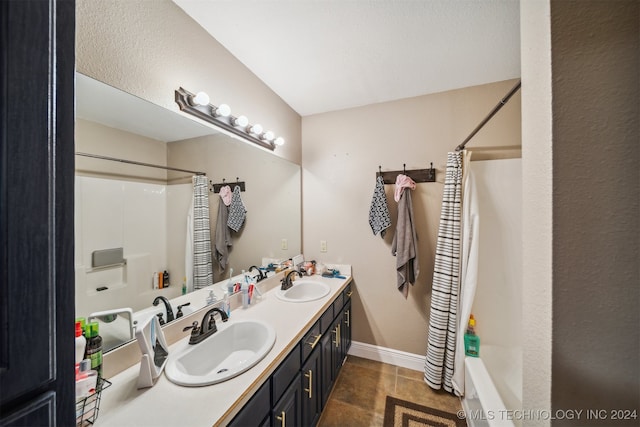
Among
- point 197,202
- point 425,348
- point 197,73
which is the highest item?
point 197,73

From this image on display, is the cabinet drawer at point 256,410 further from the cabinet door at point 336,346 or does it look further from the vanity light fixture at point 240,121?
the vanity light fixture at point 240,121

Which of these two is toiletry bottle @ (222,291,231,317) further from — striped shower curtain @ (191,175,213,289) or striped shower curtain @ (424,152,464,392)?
striped shower curtain @ (424,152,464,392)

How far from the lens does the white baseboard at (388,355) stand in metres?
1.99

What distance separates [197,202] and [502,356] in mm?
2445

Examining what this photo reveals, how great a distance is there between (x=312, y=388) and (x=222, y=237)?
43.7 inches

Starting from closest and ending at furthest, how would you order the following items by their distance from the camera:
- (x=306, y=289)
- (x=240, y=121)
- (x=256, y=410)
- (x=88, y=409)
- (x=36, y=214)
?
(x=36, y=214), (x=88, y=409), (x=256, y=410), (x=240, y=121), (x=306, y=289)

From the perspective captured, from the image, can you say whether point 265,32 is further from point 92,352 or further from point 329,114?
point 92,352

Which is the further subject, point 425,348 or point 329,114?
point 329,114

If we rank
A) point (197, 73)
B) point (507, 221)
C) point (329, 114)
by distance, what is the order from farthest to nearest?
point (329, 114)
point (507, 221)
point (197, 73)

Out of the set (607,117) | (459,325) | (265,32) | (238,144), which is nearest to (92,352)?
(238,144)

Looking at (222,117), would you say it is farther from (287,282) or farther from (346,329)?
(346,329)

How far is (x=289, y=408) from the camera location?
3.49 feet

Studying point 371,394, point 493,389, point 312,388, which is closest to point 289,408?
point 312,388

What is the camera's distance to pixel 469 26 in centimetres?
129
